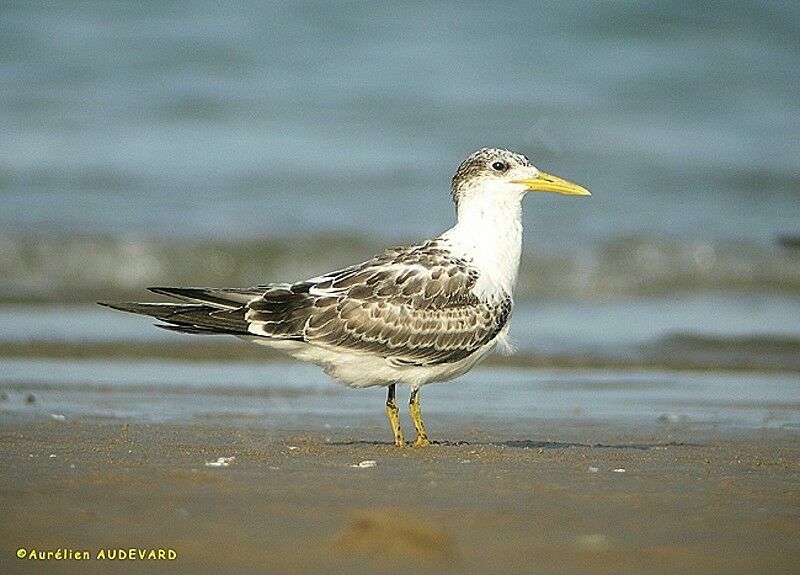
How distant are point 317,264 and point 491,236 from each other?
6658mm

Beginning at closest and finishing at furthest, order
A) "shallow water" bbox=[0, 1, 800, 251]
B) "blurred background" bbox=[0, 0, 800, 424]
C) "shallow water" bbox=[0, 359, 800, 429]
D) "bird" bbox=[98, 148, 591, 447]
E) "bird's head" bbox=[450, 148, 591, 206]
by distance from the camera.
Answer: "bird" bbox=[98, 148, 591, 447] → "bird's head" bbox=[450, 148, 591, 206] → "shallow water" bbox=[0, 359, 800, 429] → "blurred background" bbox=[0, 0, 800, 424] → "shallow water" bbox=[0, 1, 800, 251]

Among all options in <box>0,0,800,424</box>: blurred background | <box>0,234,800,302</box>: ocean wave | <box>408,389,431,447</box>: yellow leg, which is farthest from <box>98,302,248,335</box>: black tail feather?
<box>0,234,800,302</box>: ocean wave

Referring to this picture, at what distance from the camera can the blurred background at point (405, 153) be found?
11.3m

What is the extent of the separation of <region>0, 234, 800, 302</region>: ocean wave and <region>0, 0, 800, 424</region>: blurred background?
3 cm

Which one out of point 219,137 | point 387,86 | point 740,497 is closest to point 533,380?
point 740,497

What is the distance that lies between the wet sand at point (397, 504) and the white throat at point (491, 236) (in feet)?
2.70

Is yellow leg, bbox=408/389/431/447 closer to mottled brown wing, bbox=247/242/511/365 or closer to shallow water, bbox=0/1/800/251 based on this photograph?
mottled brown wing, bbox=247/242/511/365

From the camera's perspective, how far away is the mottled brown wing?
19.3ft

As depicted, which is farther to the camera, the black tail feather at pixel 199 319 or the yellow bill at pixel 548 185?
the yellow bill at pixel 548 185

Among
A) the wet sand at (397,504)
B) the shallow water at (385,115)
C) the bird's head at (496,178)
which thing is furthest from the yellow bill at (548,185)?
the shallow water at (385,115)

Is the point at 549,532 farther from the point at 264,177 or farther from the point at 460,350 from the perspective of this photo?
the point at 264,177

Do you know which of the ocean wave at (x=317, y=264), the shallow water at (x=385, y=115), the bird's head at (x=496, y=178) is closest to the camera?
the bird's head at (x=496, y=178)

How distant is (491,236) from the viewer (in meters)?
6.25

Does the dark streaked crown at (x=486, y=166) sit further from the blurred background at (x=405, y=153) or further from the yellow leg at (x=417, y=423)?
the blurred background at (x=405, y=153)
